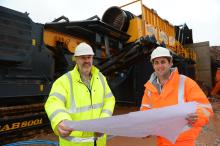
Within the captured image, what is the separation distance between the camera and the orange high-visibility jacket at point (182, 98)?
213cm

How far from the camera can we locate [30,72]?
5.16m

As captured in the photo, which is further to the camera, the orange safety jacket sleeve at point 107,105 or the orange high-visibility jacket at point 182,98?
the orange safety jacket sleeve at point 107,105

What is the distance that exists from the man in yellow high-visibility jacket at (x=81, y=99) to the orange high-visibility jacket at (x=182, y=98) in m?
0.43

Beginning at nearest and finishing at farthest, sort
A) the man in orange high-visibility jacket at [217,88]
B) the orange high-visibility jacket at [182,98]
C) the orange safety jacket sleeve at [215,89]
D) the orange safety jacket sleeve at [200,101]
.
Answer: the orange safety jacket sleeve at [200,101] < the orange high-visibility jacket at [182,98] < the man in orange high-visibility jacket at [217,88] < the orange safety jacket sleeve at [215,89]

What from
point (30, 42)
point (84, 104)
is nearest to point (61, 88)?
point (84, 104)

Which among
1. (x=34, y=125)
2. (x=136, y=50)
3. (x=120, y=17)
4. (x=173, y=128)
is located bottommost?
(x=34, y=125)

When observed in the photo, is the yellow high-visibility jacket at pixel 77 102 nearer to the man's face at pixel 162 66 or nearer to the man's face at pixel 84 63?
the man's face at pixel 84 63

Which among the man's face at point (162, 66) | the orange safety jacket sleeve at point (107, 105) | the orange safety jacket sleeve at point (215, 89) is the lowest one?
the orange safety jacket sleeve at point (215, 89)

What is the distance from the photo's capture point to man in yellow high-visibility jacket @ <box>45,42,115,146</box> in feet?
7.31

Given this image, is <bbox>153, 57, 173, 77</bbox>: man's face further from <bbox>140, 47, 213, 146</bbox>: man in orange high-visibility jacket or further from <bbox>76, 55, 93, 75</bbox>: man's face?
<bbox>76, 55, 93, 75</bbox>: man's face

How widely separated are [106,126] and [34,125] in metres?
3.19

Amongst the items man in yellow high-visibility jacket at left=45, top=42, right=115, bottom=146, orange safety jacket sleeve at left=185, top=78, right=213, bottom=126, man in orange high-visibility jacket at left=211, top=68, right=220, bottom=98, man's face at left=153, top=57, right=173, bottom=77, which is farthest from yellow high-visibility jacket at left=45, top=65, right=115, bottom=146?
man in orange high-visibility jacket at left=211, top=68, right=220, bottom=98

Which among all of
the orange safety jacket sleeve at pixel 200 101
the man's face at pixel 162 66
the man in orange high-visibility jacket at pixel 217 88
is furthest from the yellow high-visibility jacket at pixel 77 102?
the man in orange high-visibility jacket at pixel 217 88

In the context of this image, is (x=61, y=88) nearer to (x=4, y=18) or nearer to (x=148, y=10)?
(x=4, y=18)
